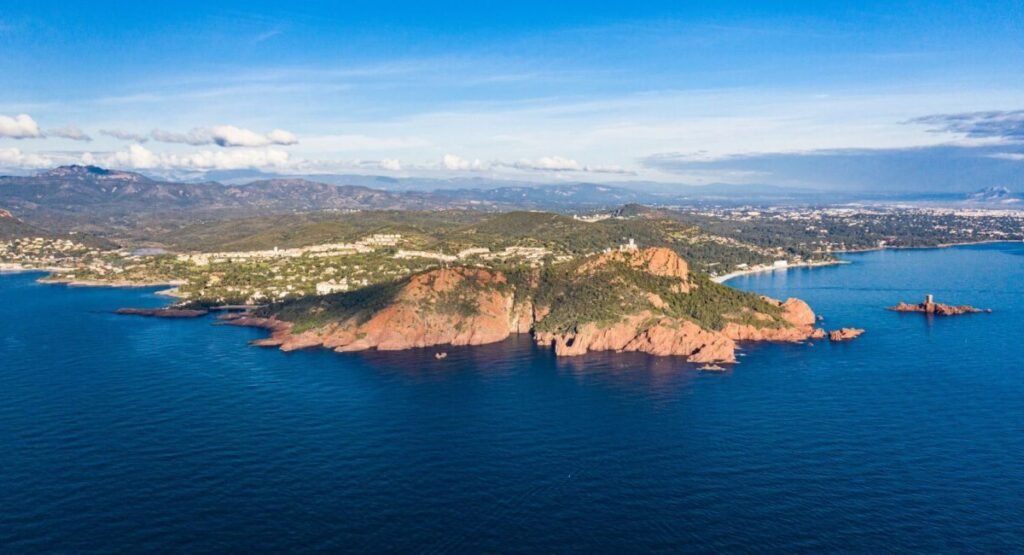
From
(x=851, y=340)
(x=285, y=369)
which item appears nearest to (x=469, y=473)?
(x=285, y=369)

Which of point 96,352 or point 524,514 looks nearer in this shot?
point 524,514

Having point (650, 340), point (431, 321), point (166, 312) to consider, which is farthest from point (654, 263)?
point (166, 312)

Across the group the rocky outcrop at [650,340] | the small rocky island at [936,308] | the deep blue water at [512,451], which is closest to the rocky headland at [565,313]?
the rocky outcrop at [650,340]

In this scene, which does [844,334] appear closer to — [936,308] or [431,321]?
[936,308]

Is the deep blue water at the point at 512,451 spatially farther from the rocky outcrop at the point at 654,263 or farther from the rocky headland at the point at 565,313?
the rocky outcrop at the point at 654,263

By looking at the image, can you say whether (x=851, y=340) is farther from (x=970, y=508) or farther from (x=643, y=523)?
(x=643, y=523)

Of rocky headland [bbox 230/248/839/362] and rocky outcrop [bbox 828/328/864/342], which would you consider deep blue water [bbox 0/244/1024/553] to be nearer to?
rocky outcrop [bbox 828/328/864/342]
